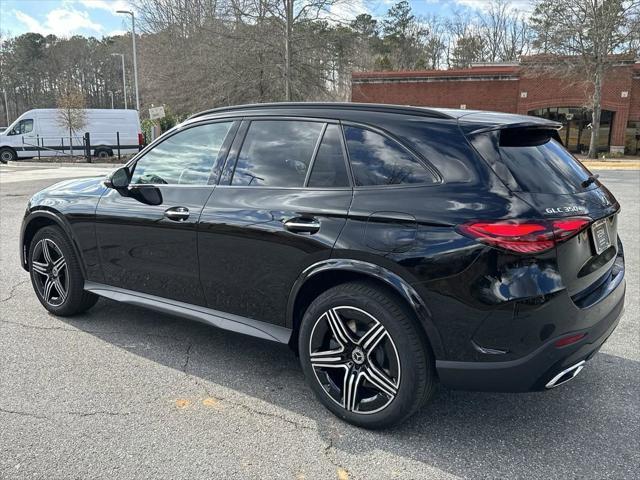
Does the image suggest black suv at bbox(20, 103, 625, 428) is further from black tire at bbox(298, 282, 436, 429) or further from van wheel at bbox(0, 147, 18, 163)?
van wheel at bbox(0, 147, 18, 163)

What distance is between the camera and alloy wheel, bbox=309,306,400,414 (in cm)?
277

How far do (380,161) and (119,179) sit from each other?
211 cm

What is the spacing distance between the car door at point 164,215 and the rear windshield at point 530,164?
1.69m

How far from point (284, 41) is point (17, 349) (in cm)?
2442

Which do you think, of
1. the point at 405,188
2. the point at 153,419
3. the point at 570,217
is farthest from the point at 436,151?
the point at 153,419

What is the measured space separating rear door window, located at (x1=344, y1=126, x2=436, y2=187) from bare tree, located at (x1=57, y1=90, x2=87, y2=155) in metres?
25.2

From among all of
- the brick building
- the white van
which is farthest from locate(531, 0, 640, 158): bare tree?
the white van

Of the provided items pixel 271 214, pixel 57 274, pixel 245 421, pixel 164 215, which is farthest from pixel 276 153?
pixel 57 274

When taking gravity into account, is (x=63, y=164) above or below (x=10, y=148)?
below

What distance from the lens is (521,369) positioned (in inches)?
98.2

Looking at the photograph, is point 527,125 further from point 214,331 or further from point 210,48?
point 210,48

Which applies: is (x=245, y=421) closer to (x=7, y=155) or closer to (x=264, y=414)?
(x=264, y=414)

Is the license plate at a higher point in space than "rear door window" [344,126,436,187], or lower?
lower

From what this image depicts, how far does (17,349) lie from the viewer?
391 centimetres
